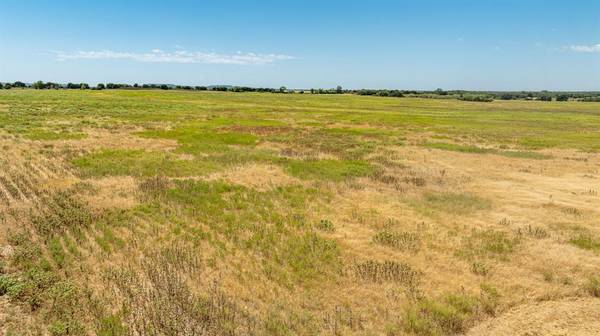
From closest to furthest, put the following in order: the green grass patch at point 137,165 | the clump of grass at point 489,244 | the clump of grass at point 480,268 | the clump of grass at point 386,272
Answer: the clump of grass at point 386,272, the clump of grass at point 480,268, the clump of grass at point 489,244, the green grass patch at point 137,165

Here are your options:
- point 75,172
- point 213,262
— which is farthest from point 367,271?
point 75,172

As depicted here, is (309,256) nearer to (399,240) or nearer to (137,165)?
(399,240)

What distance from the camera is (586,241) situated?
1259 centimetres

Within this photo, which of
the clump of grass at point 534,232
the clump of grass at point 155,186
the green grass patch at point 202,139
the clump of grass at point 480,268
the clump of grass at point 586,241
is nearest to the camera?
the clump of grass at point 480,268

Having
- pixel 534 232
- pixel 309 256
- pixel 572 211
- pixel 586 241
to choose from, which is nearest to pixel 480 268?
pixel 534 232

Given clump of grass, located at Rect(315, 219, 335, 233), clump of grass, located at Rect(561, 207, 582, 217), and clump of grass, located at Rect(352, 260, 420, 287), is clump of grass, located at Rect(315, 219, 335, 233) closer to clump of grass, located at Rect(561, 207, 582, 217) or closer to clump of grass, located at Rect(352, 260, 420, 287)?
clump of grass, located at Rect(352, 260, 420, 287)

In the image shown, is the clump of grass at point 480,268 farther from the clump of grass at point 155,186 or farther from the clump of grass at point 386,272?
the clump of grass at point 155,186

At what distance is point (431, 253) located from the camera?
11.5 meters

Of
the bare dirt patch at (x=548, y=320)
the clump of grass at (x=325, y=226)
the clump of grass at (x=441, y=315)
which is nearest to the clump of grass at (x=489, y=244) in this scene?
the bare dirt patch at (x=548, y=320)

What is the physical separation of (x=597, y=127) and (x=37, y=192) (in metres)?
63.2

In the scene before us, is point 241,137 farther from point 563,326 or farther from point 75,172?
point 563,326

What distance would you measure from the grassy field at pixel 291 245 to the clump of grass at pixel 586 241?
0.22ft

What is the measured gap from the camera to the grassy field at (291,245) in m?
7.97

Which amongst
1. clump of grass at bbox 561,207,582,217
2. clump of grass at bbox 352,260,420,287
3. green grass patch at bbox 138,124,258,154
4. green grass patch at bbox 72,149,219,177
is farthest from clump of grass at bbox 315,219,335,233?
green grass patch at bbox 138,124,258,154
